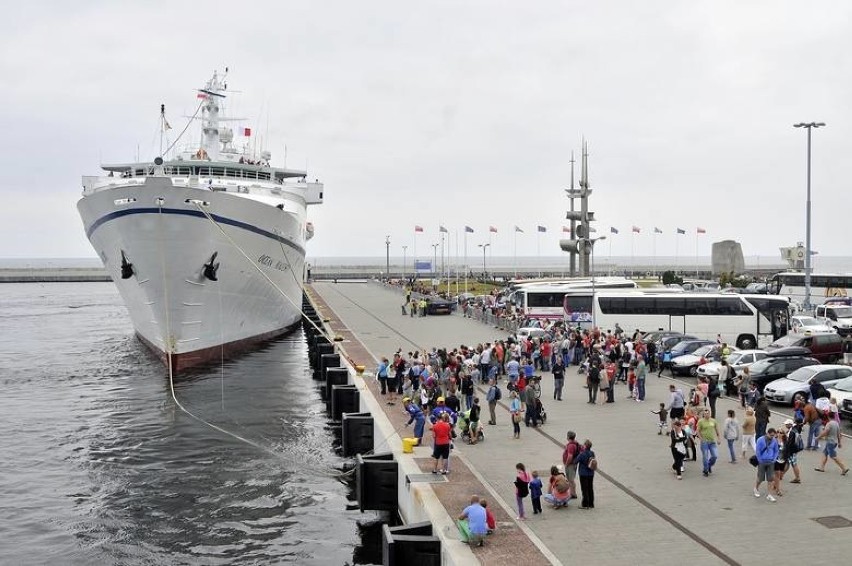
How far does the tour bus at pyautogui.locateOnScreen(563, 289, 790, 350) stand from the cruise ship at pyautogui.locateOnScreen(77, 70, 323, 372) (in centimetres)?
1549

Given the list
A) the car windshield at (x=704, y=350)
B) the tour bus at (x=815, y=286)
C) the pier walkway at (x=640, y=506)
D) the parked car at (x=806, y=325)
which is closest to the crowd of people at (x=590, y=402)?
the pier walkway at (x=640, y=506)

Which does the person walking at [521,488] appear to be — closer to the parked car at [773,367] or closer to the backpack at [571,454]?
the backpack at [571,454]

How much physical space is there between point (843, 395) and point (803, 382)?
1.80 metres

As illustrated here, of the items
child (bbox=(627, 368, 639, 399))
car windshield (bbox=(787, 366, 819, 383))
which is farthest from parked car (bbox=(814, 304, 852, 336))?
child (bbox=(627, 368, 639, 399))

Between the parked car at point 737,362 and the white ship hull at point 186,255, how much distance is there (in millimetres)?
18339

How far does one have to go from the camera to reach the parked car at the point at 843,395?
17375 mm

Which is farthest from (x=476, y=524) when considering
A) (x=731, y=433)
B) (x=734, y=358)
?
(x=734, y=358)

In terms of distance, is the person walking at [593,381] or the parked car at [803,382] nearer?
the parked car at [803,382]

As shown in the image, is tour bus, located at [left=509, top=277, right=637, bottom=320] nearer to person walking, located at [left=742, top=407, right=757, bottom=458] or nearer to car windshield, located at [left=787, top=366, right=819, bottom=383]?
car windshield, located at [left=787, top=366, right=819, bottom=383]

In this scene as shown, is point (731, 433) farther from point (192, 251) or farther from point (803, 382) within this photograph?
point (192, 251)

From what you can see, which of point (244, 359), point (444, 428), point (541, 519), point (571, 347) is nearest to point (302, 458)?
point (444, 428)

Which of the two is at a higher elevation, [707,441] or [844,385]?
[844,385]

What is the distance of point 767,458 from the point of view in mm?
12047

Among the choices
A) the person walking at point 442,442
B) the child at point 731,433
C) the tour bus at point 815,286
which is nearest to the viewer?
the person walking at point 442,442
